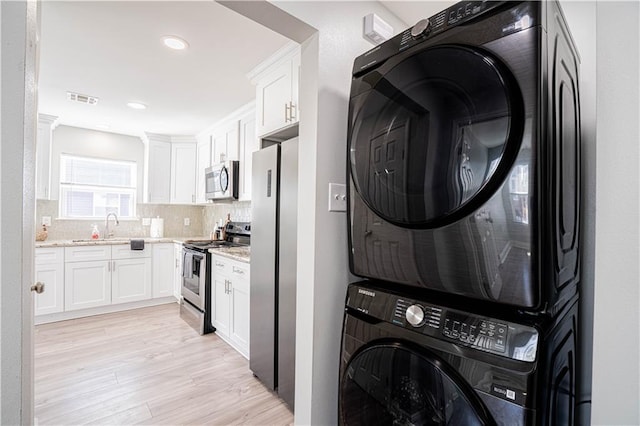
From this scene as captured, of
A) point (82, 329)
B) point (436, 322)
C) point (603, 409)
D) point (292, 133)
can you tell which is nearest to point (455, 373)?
point (436, 322)

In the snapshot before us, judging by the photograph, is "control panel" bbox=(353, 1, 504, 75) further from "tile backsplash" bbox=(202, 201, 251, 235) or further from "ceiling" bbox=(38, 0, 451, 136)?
"tile backsplash" bbox=(202, 201, 251, 235)

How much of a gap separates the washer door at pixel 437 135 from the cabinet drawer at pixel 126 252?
402 cm

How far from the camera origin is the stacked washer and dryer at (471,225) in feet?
2.26

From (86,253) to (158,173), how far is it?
4.74 feet

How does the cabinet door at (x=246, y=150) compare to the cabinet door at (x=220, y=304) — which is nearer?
the cabinet door at (x=220, y=304)

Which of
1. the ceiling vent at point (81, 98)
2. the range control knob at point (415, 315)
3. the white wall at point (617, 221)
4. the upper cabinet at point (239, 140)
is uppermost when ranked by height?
the ceiling vent at point (81, 98)

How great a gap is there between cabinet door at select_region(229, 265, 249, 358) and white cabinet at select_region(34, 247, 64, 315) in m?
2.36

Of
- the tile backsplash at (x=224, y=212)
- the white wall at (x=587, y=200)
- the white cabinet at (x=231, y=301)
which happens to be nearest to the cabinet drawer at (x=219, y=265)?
the white cabinet at (x=231, y=301)

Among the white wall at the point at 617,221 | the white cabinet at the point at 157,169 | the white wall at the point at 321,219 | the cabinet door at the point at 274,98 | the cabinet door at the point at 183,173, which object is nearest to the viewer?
the white wall at the point at 617,221

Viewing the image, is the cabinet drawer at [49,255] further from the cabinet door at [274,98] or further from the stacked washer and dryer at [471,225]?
the stacked washer and dryer at [471,225]

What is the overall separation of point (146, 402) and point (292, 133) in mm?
2189

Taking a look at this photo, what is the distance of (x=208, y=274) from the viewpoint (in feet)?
A: 10.2

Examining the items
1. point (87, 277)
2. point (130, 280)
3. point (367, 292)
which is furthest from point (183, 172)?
point (367, 292)

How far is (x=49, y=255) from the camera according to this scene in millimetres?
3426
